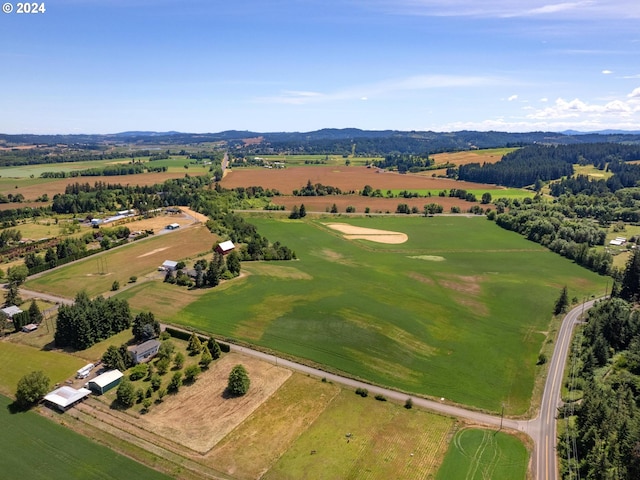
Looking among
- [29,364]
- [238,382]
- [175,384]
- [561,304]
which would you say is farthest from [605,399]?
[29,364]

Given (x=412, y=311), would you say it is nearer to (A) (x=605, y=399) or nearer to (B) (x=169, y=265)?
(A) (x=605, y=399)

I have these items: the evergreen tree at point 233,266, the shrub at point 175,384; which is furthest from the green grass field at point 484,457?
the evergreen tree at point 233,266

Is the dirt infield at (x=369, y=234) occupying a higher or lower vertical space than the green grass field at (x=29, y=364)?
higher

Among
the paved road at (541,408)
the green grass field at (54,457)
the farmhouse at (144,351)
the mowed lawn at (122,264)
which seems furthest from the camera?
the mowed lawn at (122,264)

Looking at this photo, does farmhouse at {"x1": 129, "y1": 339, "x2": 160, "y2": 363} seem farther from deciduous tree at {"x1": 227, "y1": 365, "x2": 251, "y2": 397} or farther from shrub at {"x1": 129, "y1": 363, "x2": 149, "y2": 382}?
deciduous tree at {"x1": 227, "y1": 365, "x2": 251, "y2": 397}

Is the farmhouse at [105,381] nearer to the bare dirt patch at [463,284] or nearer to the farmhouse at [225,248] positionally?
the farmhouse at [225,248]

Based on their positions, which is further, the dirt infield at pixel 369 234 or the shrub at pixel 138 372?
the dirt infield at pixel 369 234

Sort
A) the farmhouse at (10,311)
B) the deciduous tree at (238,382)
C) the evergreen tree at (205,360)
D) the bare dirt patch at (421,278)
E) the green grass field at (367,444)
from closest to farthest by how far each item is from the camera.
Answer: the green grass field at (367,444) < the deciduous tree at (238,382) < the evergreen tree at (205,360) < the farmhouse at (10,311) < the bare dirt patch at (421,278)
